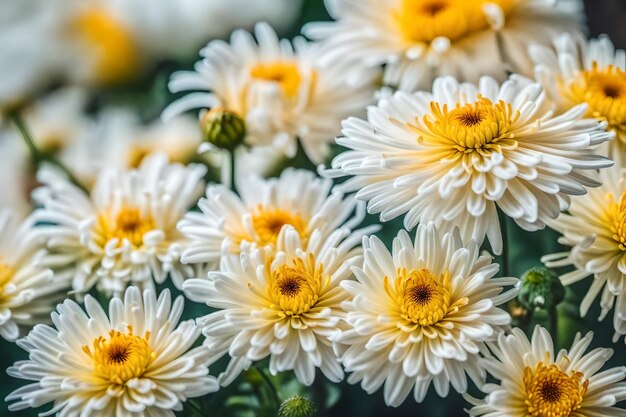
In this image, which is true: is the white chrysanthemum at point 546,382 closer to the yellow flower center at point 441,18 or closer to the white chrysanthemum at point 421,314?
the white chrysanthemum at point 421,314

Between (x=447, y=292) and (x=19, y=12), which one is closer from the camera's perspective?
(x=447, y=292)

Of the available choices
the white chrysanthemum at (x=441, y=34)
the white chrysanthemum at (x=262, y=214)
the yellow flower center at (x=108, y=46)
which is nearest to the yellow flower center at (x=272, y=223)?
the white chrysanthemum at (x=262, y=214)

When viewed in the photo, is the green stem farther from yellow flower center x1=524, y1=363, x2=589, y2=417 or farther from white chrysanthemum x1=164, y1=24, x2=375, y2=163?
yellow flower center x1=524, y1=363, x2=589, y2=417

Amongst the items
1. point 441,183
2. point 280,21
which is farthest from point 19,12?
point 441,183

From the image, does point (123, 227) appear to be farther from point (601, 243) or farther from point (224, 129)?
point (601, 243)

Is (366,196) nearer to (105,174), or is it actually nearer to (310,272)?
(310,272)

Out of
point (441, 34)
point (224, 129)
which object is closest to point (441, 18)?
point (441, 34)

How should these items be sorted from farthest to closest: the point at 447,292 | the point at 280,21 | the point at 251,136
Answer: the point at 280,21 < the point at 251,136 < the point at 447,292

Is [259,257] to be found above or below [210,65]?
below
